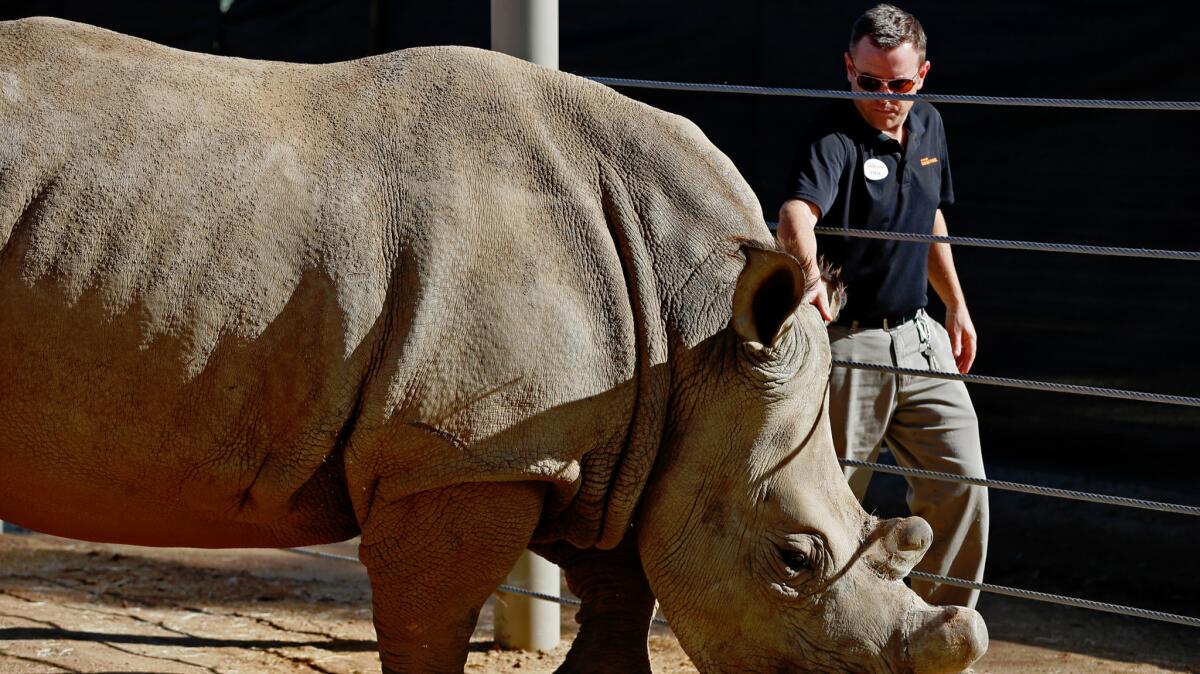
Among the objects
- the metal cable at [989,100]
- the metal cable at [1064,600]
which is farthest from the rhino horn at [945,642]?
the metal cable at [989,100]

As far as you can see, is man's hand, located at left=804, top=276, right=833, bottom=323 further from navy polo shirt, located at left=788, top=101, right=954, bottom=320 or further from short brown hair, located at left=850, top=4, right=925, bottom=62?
short brown hair, located at left=850, top=4, right=925, bottom=62

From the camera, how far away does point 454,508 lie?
3459mm

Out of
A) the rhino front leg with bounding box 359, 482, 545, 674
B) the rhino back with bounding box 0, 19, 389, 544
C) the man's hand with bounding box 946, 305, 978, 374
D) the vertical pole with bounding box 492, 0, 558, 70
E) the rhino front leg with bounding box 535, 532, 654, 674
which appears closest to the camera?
the rhino back with bounding box 0, 19, 389, 544

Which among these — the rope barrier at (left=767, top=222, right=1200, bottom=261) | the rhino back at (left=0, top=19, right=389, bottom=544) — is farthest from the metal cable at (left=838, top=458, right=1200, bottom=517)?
the rhino back at (left=0, top=19, right=389, bottom=544)

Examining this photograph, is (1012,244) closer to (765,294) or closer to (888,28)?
(888,28)

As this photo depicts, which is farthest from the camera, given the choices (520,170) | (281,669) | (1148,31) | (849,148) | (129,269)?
(1148,31)

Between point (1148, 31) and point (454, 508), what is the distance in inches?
168

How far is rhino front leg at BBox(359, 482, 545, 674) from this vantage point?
3.46 meters

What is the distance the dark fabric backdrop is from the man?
6.63 ft

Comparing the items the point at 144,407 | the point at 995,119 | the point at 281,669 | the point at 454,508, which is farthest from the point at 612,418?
the point at 995,119

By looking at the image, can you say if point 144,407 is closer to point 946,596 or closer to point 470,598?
point 470,598

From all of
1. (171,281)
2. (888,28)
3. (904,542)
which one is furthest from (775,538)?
(888,28)

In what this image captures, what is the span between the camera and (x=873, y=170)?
452 centimetres

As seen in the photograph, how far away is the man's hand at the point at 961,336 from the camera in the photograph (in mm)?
4820
